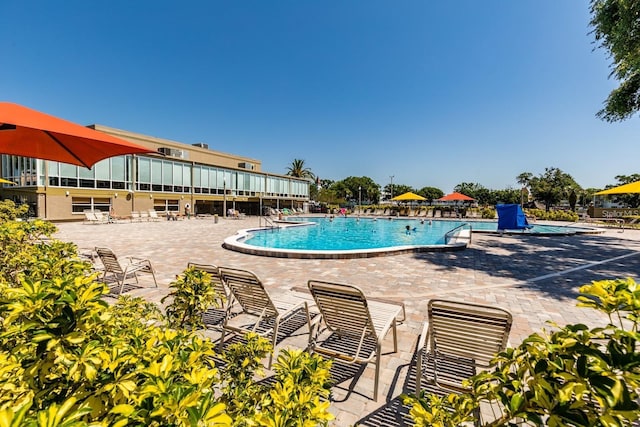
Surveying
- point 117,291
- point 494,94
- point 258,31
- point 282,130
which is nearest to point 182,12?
point 258,31

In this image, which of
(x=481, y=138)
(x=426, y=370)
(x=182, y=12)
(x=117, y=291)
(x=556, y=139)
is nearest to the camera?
(x=426, y=370)

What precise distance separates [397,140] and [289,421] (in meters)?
41.9

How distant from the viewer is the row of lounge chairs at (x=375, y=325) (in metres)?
2.62

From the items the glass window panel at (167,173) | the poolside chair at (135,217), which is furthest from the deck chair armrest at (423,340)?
the glass window panel at (167,173)

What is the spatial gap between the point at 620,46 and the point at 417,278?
11845mm

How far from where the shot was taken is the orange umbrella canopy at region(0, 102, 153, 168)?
123 inches

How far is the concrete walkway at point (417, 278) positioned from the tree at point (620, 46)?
250 inches

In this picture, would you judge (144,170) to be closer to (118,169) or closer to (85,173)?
(118,169)

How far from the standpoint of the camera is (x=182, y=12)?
49.8 ft

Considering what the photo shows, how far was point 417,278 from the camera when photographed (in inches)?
287

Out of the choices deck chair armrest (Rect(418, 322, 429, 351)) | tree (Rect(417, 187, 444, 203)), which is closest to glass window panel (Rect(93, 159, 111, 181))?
deck chair armrest (Rect(418, 322, 429, 351))

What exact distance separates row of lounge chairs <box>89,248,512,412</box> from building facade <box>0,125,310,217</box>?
1169cm

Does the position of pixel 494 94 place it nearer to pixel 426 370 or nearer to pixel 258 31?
pixel 258 31

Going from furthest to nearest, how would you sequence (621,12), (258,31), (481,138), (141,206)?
(481,138)
(141,206)
(258,31)
(621,12)
